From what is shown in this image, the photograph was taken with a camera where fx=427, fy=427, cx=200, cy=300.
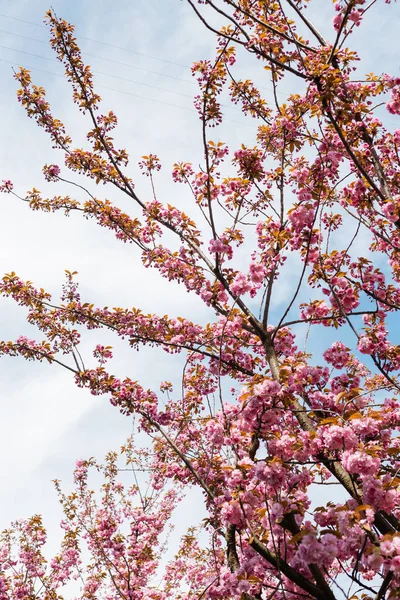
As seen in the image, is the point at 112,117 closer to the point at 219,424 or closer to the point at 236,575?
the point at 219,424

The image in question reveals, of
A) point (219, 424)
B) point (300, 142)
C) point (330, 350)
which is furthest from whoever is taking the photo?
point (330, 350)

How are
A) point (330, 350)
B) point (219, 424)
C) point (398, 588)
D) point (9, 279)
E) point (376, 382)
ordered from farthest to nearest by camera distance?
point (376, 382) → point (9, 279) → point (330, 350) → point (219, 424) → point (398, 588)

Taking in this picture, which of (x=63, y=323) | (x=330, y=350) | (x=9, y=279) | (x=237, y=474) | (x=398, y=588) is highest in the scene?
(x=9, y=279)

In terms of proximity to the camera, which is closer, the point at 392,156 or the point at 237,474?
the point at 237,474

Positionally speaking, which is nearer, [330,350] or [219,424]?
[219,424]

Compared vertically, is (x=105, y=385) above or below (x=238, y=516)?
above

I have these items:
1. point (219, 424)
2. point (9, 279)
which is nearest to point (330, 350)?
point (219, 424)

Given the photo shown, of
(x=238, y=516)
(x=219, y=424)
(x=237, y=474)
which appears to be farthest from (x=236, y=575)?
(x=219, y=424)

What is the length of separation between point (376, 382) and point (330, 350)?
4.60 meters

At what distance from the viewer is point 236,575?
11.3ft

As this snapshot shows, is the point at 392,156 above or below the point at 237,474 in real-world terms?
above

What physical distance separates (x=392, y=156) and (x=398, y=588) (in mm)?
5343

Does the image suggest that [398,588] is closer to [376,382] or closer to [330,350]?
[330,350]

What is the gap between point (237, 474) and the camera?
346cm
